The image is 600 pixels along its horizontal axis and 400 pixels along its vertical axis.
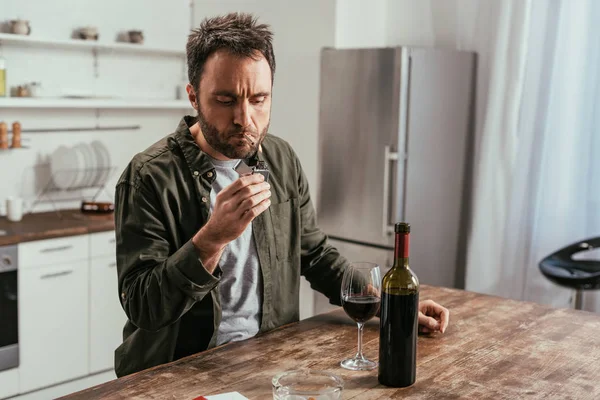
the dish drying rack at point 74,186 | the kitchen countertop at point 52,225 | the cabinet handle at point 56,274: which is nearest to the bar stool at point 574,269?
the kitchen countertop at point 52,225

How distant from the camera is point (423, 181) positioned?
4.40 metres

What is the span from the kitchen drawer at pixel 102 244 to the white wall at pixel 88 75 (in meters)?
0.63

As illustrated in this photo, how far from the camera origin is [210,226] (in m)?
1.74

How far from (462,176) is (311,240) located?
8.34ft

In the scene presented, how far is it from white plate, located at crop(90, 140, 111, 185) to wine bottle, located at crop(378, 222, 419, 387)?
3289mm

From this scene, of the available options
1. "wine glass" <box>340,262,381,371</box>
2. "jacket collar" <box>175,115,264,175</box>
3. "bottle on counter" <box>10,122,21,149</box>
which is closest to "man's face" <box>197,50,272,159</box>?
"jacket collar" <box>175,115,264,175</box>

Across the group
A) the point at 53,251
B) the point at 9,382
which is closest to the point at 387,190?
the point at 53,251

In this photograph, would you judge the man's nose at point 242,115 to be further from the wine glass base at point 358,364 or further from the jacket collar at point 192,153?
the wine glass base at point 358,364

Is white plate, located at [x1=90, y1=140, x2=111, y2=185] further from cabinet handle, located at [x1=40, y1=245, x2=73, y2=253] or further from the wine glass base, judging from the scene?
the wine glass base

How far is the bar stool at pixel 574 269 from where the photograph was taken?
364 cm

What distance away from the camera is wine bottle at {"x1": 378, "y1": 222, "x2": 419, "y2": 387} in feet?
5.33

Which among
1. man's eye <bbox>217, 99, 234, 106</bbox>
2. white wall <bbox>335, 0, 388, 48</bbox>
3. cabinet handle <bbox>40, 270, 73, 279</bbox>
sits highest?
white wall <bbox>335, 0, 388, 48</bbox>

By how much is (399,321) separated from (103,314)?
9.47ft

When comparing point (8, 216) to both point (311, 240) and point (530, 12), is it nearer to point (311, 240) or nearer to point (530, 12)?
point (311, 240)
